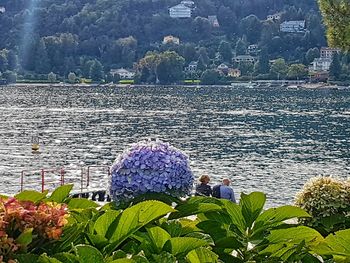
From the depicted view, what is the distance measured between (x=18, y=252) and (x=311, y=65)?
196m

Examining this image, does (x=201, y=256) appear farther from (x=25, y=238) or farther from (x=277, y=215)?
(x=277, y=215)

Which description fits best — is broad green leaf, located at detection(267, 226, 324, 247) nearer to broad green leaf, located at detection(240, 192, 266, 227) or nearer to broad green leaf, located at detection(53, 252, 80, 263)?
broad green leaf, located at detection(240, 192, 266, 227)

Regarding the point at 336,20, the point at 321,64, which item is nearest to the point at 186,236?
the point at 336,20

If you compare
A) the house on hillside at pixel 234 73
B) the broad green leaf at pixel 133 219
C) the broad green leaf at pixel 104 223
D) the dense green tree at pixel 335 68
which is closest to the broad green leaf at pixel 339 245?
the broad green leaf at pixel 133 219

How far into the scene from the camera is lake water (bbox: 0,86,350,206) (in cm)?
4494

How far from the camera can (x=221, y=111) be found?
330 ft

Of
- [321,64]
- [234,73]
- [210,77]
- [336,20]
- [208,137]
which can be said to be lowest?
[210,77]

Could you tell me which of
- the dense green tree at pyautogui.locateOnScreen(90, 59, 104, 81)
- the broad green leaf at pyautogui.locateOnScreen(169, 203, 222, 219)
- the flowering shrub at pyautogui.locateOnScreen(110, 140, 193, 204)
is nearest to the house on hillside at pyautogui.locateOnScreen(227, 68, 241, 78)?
the dense green tree at pyautogui.locateOnScreen(90, 59, 104, 81)

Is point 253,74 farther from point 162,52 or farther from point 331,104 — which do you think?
point 331,104

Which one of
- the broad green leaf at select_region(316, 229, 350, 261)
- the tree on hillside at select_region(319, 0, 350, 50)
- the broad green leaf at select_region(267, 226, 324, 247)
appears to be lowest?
the broad green leaf at select_region(267, 226, 324, 247)

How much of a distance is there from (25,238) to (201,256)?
83 centimetres

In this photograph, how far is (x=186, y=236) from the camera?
4.15 m

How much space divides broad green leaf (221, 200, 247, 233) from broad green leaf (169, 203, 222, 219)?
6cm

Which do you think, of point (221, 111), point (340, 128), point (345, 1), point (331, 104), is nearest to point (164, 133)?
point (340, 128)
